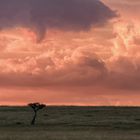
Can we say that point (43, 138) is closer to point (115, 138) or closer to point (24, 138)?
point (24, 138)

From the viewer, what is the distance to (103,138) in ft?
168

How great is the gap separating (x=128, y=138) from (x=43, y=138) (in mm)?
8045

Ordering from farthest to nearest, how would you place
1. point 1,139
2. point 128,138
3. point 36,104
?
1. point 36,104
2. point 128,138
3. point 1,139

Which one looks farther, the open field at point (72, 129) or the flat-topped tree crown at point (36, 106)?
the flat-topped tree crown at point (36, 106)

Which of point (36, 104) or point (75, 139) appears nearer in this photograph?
point (75, 139)

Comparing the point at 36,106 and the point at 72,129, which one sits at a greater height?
the point at 36,106

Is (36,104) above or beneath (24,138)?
above

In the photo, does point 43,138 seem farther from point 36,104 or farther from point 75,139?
point 36,104

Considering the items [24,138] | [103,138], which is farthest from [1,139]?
[103,138]

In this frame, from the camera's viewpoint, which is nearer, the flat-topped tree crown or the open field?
the open field

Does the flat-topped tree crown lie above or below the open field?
above

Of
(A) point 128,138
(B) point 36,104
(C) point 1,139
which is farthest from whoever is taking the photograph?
(B) point 36,104

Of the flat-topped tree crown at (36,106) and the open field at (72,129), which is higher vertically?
the flat-topped tree crown at (36,106)

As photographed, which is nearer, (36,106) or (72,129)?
(72,129)
